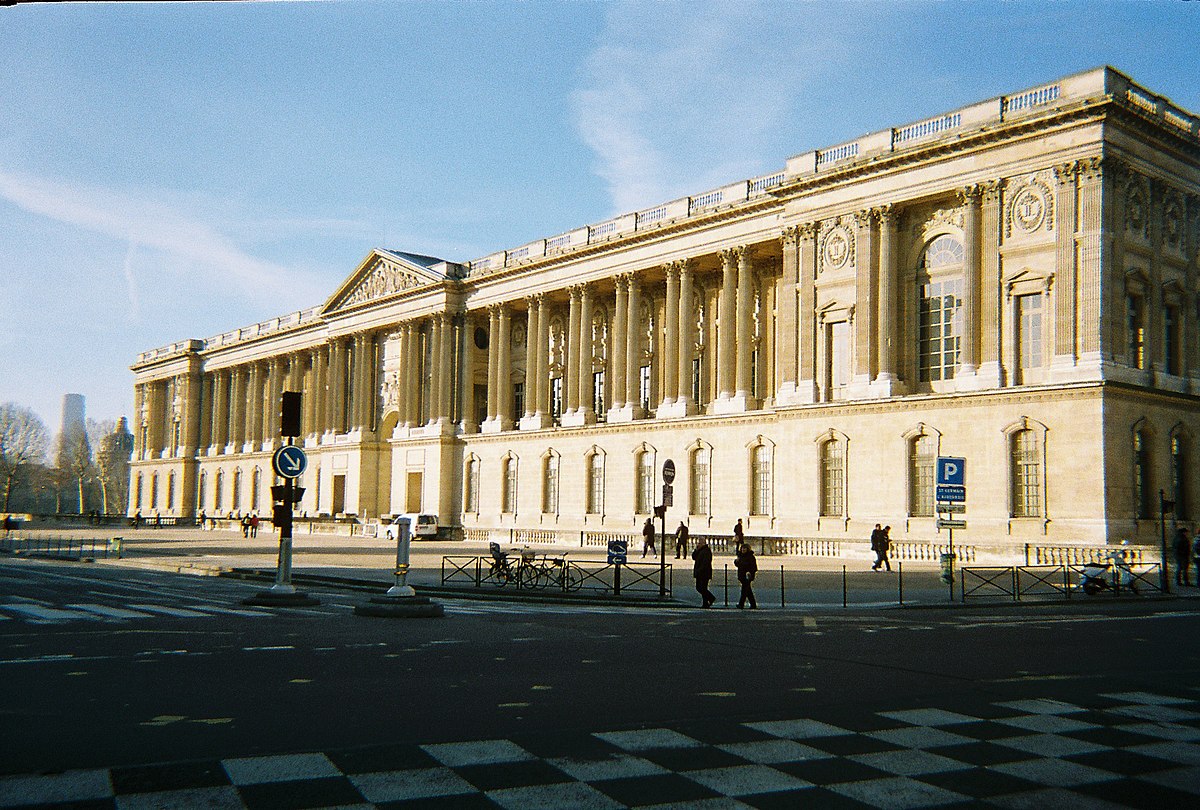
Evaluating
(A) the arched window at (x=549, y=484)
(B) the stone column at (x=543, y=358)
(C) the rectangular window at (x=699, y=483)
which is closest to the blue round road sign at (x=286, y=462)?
(C) the rectangular window at (x=699, y=483)

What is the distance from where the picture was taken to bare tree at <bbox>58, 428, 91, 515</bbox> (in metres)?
154

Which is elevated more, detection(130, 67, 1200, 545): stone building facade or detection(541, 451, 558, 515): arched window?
detection(130, 67, 1200, 545): stone building facade

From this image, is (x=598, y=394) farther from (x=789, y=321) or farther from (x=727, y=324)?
(x=789, y=321)

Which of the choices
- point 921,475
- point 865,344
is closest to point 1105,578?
point 921,475

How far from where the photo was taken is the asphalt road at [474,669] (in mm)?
9344

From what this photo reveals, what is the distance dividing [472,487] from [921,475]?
38702mm

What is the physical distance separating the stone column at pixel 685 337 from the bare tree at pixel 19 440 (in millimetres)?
106842

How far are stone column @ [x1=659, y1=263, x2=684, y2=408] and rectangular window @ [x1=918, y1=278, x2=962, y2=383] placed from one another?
17988mm

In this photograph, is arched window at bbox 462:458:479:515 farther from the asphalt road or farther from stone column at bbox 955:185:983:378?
the asphalt road

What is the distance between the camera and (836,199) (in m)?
50.7

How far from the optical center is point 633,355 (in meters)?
65.1

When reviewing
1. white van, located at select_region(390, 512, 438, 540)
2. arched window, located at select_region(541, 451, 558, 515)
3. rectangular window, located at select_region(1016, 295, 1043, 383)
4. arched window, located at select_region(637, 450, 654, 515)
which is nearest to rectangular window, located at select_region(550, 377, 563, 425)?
arched window, located at select_region(541, 451, 558, 515)

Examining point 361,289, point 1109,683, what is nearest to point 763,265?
point 361,289

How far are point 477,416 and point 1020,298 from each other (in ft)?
149
